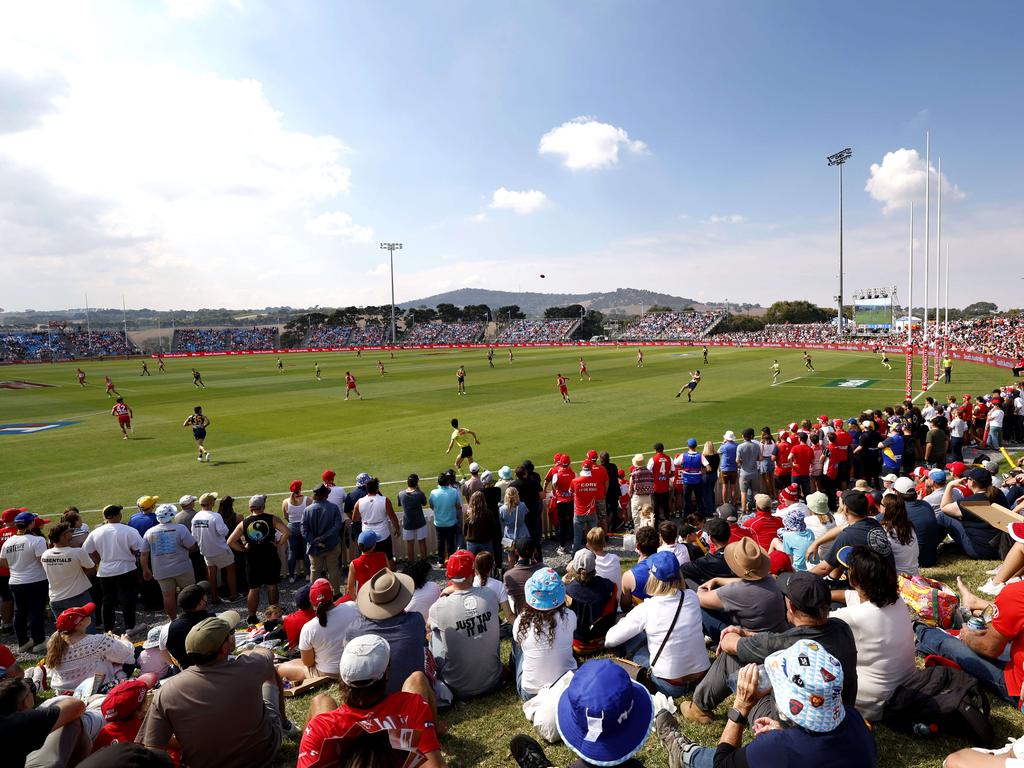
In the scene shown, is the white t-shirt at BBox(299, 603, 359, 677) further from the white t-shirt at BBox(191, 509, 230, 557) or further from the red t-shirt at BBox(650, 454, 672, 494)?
the red t-shirt at BBox(650, 454, 672, 494)

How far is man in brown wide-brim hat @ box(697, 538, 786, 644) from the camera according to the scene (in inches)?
189

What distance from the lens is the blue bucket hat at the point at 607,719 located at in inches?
113

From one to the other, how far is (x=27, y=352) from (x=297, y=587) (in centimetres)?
12432

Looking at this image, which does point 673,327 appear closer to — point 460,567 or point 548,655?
point 460,567

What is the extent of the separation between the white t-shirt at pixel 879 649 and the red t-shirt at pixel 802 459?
9.44 meters

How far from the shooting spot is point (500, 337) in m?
135

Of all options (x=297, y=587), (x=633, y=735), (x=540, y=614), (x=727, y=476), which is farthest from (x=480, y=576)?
(x=727, y=476)

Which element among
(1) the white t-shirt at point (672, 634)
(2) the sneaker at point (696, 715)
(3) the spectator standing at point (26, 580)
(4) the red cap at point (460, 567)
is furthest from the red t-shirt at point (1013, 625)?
(3) the spectator standing at point (26, 580)

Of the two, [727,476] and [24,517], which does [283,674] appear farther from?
[727,476]

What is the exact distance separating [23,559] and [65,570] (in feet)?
2.27

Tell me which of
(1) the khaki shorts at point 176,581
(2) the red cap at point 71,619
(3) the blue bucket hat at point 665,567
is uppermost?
(3) the blue bucket hat at point 665,567

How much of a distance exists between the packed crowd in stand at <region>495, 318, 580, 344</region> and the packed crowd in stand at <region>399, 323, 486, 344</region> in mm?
6446

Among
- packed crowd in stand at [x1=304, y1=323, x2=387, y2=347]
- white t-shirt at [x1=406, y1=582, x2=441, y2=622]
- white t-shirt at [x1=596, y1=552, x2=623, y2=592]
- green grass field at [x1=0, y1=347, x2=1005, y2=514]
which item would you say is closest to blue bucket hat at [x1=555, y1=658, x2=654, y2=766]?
white t-shirt at [x1=406, y1=582, x2=441, y2=622]

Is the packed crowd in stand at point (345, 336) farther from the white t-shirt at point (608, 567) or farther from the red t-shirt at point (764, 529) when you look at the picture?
the white t-shirt at point (608, 567)
